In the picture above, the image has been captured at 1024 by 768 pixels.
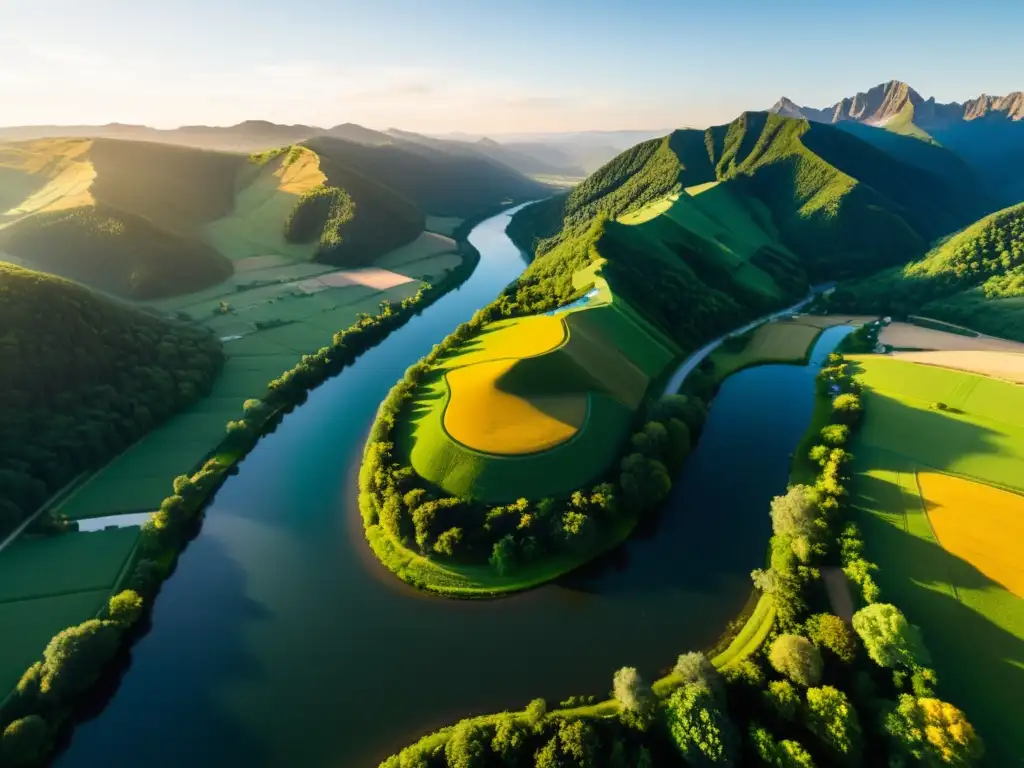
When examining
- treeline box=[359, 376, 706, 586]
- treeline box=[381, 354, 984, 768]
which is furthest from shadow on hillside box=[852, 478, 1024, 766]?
treeline box=[359, 376, 706, 586]

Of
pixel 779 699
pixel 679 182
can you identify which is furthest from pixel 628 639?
pixel 679 182

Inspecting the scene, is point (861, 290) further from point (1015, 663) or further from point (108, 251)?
point (108, 251)

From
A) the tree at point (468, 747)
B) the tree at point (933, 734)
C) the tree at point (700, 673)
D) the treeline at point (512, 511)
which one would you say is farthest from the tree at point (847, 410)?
the tree at point (468, 747)

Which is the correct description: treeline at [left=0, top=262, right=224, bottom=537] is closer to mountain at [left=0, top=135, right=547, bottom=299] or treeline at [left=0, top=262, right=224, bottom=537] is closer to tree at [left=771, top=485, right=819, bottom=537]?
mountain at [left=0, top=135, right=547, bottom=299]

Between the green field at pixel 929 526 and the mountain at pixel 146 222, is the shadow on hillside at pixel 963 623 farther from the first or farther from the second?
the mountain at pixel 146 222

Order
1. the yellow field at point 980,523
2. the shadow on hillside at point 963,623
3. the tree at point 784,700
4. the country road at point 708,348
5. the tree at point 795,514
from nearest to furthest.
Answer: the tree at point 784,700, the shadow on hillside at point 963,623, the yellow field at point 980,523, the tree at point 795,514, the country road at point 708,348
